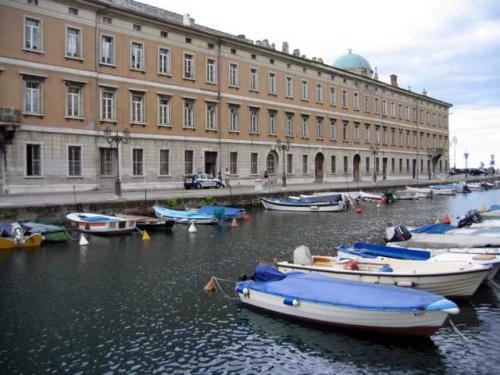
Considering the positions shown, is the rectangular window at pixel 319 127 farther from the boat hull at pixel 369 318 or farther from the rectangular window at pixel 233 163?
the boat hull at pixel 369 318

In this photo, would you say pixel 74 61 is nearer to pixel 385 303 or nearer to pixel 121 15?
pixel 121 15

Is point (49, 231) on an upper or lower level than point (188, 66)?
lower

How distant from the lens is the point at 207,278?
17.3 m

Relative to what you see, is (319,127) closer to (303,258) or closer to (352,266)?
(303,258)

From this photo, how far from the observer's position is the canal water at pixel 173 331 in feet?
34.0

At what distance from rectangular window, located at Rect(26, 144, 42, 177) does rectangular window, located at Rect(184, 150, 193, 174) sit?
45.7 feet

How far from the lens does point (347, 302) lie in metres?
11.7

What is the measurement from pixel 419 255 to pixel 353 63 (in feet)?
226

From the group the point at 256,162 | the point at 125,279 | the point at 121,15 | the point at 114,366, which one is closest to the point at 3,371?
the point at 114,366

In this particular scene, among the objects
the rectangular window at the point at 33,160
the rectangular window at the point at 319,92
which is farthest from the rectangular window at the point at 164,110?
the rectangular window at the point at 319,92

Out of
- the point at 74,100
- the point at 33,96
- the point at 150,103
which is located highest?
the point at 150,103

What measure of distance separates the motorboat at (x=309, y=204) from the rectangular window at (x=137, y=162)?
34.9 feet

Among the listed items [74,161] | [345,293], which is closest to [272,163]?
[74,161]

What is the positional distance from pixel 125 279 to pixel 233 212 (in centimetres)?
1761
